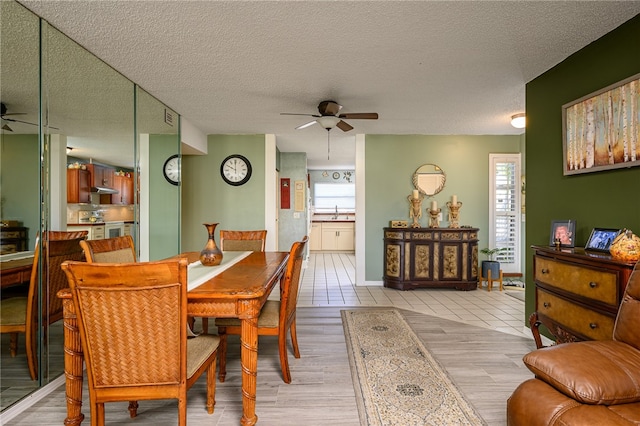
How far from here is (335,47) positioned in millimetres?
2449

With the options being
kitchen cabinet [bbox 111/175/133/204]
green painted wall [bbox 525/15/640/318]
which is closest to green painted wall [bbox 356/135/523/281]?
green painted wall [bbox 525/15/640/318]

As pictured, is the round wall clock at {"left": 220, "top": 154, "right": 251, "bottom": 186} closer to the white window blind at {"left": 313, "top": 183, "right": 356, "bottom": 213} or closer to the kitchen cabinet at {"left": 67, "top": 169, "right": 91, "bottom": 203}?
the kitchen cabinet at {"left": 67, "top": 169, "right": 91, "bottom": 203}

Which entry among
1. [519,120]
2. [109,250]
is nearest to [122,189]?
[109,250]

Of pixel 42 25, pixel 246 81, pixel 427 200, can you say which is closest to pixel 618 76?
pixel 246 81

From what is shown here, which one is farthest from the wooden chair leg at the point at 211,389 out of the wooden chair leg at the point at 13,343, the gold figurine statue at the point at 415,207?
the gold figurine statue at the point at 415,207

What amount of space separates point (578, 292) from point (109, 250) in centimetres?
297

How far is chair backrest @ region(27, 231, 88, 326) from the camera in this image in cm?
212

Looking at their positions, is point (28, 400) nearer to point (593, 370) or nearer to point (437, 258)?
point (593, 370)

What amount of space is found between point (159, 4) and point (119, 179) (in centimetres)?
179

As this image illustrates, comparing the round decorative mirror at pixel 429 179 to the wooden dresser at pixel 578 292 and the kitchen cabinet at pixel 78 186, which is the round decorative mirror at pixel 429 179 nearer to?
the wooden dresser at pixel 578 292

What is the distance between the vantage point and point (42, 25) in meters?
2.13

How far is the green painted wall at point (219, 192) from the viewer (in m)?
5.25

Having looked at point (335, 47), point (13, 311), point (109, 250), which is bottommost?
point (13, 311)

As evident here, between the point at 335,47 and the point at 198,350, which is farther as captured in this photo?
the point at 335,47
